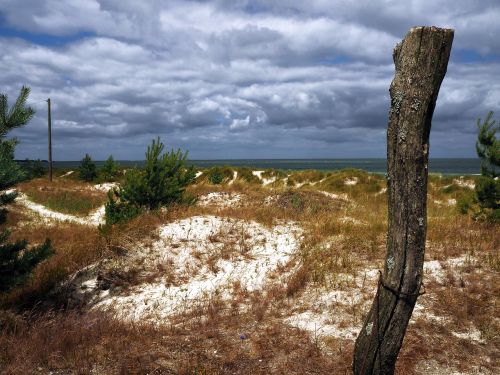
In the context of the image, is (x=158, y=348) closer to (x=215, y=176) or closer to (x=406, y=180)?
(x=406, y=180)

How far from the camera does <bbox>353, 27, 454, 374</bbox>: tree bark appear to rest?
11.8 feet

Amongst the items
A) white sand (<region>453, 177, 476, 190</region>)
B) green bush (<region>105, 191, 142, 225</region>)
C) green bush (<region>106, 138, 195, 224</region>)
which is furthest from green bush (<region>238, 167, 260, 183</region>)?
green bush (<region>105, 191, 142, 225</region>)

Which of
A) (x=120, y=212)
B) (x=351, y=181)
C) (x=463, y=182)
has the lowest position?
(x=120, y=212)

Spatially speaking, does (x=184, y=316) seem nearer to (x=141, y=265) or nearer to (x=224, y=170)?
(x=141, y=265)

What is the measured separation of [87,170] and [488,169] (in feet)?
A: 112

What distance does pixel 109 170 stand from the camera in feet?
120

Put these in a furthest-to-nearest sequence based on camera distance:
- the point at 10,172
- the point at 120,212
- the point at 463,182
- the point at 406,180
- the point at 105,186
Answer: the point at 105,186
the point at 463,182
the point at 120,212
the point at 10,172
the point at 406,180

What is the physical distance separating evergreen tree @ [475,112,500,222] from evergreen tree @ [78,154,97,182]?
3298 centimetres

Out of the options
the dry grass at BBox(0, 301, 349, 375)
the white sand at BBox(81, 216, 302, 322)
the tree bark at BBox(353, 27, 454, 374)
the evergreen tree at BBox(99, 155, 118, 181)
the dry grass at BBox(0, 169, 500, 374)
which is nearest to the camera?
the tree bark at BBox(353, 27, 454, 374)

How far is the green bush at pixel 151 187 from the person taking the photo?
44.1ft

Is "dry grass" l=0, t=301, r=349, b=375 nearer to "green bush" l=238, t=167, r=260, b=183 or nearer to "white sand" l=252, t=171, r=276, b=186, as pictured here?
"green bush" l=238, t=167, r=260, b=183

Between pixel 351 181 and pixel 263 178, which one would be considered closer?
pixel 351 181

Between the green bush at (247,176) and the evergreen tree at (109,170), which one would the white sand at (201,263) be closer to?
the green bush at (247,176)

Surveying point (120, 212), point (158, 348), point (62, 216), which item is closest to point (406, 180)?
point (158, 348)
